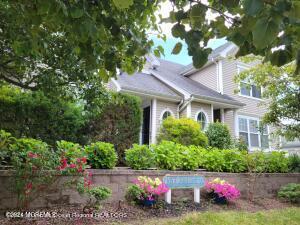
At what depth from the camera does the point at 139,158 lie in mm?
6914

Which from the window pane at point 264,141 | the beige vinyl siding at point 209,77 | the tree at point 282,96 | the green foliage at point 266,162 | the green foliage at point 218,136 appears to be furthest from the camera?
the window pane at point 264,141

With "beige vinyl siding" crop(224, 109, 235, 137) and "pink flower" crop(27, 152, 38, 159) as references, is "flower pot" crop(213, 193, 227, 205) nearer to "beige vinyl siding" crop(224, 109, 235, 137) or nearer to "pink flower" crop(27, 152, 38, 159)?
"pink flower" crop(27, 152, 38, 159)

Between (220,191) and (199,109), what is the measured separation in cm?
863

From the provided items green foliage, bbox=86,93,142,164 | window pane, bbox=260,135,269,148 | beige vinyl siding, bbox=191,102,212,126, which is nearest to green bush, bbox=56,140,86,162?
green foliage, bbox=86,93,142,164

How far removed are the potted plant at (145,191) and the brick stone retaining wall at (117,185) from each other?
0.42 metres

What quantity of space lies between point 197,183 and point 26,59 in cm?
447

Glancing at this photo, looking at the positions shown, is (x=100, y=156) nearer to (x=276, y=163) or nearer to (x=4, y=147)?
(x=4, y=147)

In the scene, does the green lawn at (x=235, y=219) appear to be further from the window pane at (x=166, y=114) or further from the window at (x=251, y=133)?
the window at (x=251, y=133)

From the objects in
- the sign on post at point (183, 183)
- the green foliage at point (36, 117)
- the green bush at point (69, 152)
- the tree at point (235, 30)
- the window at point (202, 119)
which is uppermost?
the window at point (202, 119)

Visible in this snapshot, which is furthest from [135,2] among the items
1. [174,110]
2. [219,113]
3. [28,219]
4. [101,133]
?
[219,113]

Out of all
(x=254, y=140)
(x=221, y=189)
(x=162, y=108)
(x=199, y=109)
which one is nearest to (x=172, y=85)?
(x=162, y=108)

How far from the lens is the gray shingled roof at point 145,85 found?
1366 cm

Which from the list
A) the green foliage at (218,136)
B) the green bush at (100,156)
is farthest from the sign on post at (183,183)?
the green foliage at (218,136)

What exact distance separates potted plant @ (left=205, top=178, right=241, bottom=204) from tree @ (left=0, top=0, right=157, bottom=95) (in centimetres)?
356
